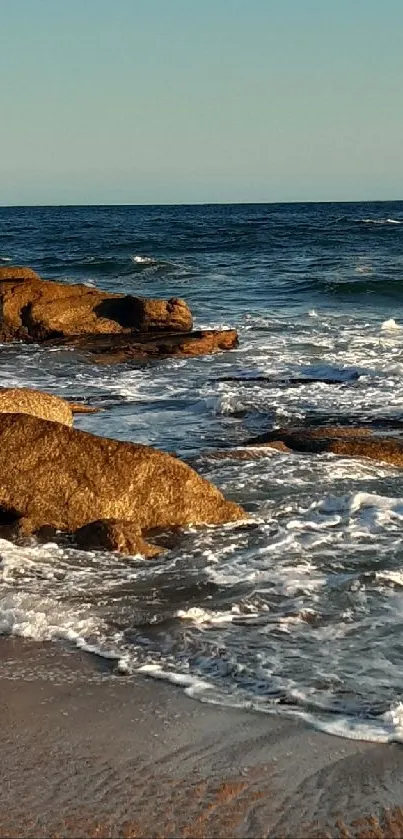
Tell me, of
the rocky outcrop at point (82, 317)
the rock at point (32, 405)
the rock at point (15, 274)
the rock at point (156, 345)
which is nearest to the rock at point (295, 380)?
the rock at point (156, 345)

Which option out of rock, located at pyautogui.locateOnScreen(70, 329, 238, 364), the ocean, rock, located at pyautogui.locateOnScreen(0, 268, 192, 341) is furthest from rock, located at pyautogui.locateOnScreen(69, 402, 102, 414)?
rock, located at pyautogui.locateOnScreen(0, 268, 192, 341)

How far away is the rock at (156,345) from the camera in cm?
1612

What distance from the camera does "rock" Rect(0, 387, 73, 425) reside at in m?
8.59

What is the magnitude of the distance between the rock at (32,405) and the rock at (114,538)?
87.1 inches

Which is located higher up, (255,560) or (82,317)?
(82,317)

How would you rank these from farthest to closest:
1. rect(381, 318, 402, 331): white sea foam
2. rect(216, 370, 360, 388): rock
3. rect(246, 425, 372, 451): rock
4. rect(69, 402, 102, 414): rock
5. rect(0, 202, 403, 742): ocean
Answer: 1. rect(381, 318, 402, 331): white sea foam
2. rect(216, 370, 360, 388): rock
3. rect(69, 402, 102, 414): rock
4. rect(246, 425, 372, 451): rock
5. rect(0, 202, 403, 742): ocean

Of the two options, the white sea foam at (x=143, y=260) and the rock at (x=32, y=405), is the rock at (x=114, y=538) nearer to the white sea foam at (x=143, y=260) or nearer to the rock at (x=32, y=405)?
the rock at (x=32, y=405)

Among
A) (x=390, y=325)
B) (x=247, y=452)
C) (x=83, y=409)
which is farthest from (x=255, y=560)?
(x=390, y=325)

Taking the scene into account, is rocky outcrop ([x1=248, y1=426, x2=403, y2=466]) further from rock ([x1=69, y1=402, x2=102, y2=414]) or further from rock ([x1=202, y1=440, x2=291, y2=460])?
rock ([x1=69, y1=402, x2=102, y2=414])

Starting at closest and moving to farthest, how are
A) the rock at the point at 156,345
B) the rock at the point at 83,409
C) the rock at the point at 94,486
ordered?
1. the rock at the point at 94,486
2. the rock at the point at 83,409
3. the rock at the point at 156,345

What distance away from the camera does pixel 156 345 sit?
16438 millimetres

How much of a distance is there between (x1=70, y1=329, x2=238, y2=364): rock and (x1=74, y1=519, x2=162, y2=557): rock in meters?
9.34

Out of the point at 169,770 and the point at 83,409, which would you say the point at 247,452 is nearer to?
the point at 83,409

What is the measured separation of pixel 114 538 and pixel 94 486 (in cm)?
51
